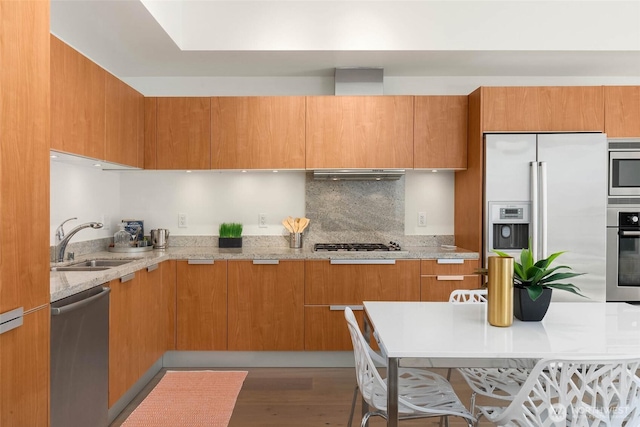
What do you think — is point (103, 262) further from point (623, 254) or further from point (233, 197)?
point (623, 254)

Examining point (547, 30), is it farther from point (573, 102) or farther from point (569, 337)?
point (569, 337)

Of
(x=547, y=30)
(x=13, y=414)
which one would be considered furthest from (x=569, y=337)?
(x=547, y=30)

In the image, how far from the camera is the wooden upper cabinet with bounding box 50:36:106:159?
7.94 ft

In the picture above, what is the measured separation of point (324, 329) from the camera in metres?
3.59

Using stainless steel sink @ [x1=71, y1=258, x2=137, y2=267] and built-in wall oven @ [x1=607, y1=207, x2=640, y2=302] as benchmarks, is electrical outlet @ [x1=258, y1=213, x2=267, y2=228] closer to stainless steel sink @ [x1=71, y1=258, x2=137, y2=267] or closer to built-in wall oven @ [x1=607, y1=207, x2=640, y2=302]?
stainless steel sink @ [x1=71, y1=258, x2=137, y2=267]

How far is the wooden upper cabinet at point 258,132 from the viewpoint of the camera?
12.4 feet

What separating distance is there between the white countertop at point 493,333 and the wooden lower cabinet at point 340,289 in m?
1.29

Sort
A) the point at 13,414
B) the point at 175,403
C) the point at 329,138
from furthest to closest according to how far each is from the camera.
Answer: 1. the point at 329,138
2. the point at 175,403
3. the point at 13,414

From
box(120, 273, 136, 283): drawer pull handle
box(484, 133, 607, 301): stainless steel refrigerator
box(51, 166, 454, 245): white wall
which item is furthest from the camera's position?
box(51, 166, 454, 245): white wall

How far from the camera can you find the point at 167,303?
139 inches

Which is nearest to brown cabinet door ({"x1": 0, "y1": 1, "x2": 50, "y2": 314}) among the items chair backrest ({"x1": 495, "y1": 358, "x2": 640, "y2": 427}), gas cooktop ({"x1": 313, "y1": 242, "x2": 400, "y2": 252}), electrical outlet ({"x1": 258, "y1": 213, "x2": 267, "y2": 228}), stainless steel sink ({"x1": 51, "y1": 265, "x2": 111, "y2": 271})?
stainless steel sink ({"x1": 51, "y1": 265, "x2": 111, "y2": 271})

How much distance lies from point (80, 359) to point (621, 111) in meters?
3.97

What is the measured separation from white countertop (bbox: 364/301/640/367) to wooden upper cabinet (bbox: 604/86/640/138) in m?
1.84

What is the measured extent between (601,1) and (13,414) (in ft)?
14.5
